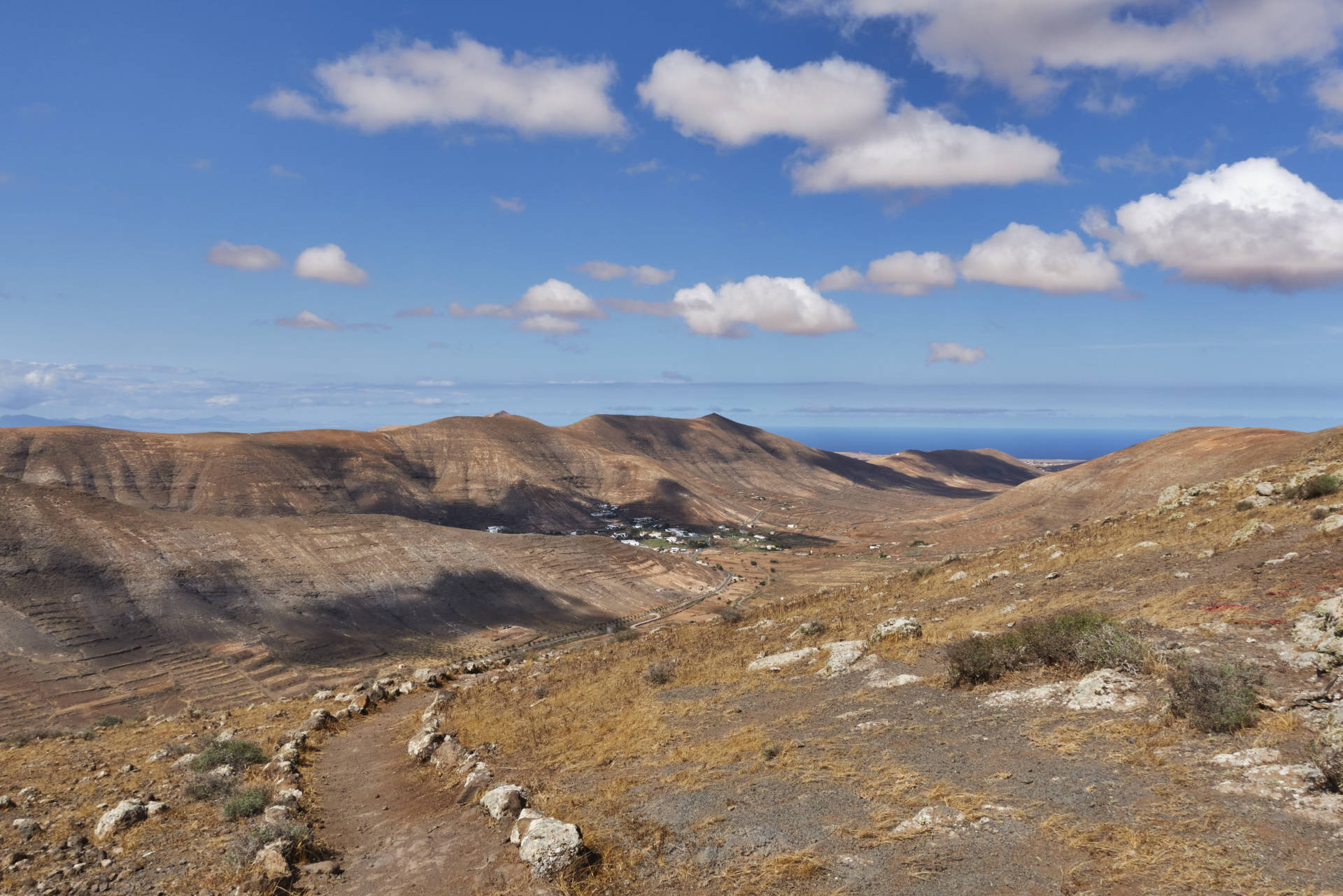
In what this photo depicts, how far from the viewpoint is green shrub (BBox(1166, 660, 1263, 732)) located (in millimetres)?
8625

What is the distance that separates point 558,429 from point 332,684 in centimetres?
12726

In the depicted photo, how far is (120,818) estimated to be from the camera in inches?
435

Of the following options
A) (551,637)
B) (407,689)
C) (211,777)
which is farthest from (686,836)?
(551,637)

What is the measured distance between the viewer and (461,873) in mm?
8922

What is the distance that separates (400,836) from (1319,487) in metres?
28.0

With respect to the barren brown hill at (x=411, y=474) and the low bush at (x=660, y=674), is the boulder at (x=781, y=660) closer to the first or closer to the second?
the low bush at (x=660, y=674)

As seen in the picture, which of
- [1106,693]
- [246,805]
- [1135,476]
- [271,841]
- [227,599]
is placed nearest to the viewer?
[271,841]

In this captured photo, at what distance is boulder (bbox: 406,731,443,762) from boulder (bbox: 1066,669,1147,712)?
12.9 metres

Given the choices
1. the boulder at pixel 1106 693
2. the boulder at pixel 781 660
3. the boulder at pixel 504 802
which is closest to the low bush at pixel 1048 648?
the boulder at pixel 1106 693

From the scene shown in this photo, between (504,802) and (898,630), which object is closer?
(504,802)

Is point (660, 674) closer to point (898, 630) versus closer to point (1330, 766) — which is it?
point (898, 630)

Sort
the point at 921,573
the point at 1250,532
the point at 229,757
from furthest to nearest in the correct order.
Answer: the point at 921,573
the point at 1250,532
the point at 229,757

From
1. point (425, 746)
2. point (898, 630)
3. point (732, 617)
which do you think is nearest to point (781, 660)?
point (898, 630)

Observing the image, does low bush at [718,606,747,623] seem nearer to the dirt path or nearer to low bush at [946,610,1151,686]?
low bush at [946,610,1151,686]
